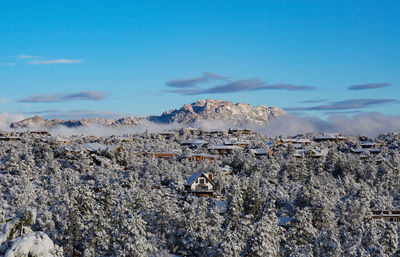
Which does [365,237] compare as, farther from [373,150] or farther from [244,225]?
[373,150]

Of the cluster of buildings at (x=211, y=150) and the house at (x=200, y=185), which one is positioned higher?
the cluster of buildings at (x=211, y=150)

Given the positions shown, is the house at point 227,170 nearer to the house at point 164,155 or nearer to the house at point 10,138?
the house at point 164,155

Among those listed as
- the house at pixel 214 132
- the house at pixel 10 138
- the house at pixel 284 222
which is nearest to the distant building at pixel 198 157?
the house at pixel 284 222

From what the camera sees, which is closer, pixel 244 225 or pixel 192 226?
pixel 244 225

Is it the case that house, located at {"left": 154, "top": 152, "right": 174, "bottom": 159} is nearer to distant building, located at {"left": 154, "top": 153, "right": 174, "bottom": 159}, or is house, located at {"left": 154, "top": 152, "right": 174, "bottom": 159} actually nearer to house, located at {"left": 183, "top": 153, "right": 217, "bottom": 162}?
distant building, located at {"left": 154, "top": 153, "right": 174, "bottom": 159}

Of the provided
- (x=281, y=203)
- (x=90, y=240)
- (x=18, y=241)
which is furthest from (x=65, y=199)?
(x=281, y=203)

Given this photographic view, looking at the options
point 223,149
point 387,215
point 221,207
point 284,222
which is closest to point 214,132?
point 223,149
